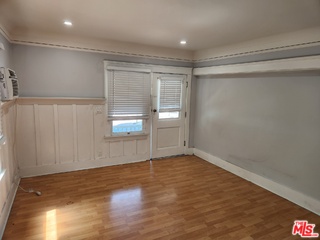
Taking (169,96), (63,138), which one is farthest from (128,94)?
(63,138)

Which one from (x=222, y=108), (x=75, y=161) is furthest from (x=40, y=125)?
A: (x=222, y=108)

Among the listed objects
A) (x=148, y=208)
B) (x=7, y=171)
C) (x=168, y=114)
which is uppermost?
(x=168, y=114)

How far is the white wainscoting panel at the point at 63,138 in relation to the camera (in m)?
3.36

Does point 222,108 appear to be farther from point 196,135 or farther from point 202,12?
point 202,12

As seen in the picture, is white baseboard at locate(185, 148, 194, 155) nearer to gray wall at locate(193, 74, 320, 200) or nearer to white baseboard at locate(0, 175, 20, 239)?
gray wall at locate(193, 74, 320, 200)

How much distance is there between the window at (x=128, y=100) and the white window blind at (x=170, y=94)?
0.32m

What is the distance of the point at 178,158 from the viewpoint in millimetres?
4652

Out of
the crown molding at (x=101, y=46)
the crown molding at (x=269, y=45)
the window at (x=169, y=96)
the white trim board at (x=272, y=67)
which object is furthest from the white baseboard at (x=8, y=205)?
the crown molding at (x=269, y=45)

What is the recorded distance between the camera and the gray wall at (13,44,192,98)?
3.27 m

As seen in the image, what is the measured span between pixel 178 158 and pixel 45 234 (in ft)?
9.75

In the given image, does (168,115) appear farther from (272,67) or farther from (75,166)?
(272,67)

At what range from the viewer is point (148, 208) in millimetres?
2672

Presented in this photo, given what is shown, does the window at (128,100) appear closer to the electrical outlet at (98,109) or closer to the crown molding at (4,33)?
the electrical outlet at (98,109)

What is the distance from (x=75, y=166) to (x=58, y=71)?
65.4 inches
